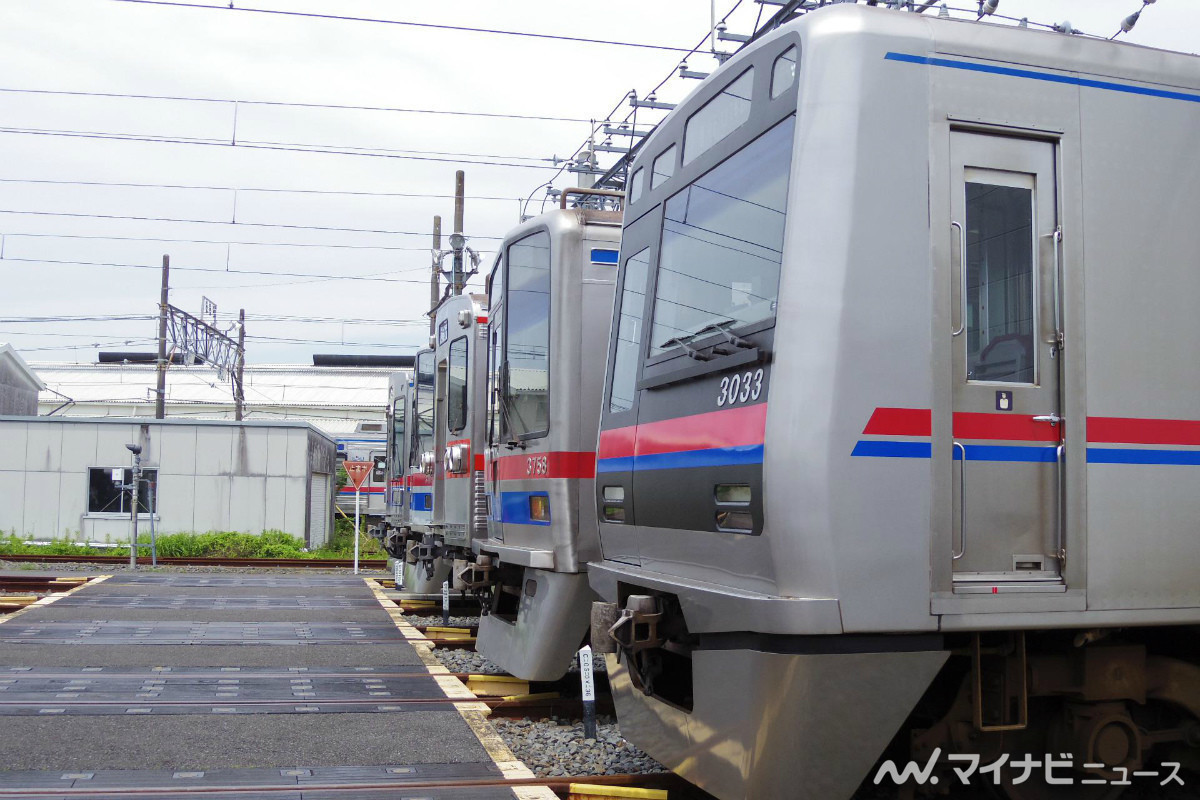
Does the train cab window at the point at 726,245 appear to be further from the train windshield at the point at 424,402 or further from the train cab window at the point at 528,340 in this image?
the train windshield at the point at 424,402

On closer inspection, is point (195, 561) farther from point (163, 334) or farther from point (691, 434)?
point (691, 434)

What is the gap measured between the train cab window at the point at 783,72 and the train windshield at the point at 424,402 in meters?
9.73

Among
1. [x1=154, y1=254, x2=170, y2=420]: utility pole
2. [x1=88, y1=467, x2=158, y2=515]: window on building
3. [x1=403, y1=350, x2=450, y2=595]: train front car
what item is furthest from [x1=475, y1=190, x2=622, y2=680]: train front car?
[x1=154, y1=254, x2=170, y2=420]: utility pole

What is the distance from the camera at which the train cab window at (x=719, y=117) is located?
14.3 ft

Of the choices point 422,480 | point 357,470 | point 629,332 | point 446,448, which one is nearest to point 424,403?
point 422,480

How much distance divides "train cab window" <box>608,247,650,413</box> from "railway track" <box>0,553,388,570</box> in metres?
19.1

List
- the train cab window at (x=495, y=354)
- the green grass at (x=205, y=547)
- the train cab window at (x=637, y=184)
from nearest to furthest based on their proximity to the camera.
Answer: the train cab window at (x=637, y=184)
the train cab window at (x=495, y=354)
the green grass at (x=205, y=547)

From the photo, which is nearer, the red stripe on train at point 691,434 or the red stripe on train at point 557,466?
the red stripe on train at point 691,434

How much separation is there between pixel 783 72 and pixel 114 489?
2484 centimetres

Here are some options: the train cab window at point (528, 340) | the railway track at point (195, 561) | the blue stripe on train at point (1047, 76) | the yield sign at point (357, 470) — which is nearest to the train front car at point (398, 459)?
the yield sign at point (357, 470)

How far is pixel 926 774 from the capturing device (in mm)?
3939

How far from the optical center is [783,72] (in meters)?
4.05

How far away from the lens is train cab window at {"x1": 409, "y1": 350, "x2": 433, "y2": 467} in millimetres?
13625

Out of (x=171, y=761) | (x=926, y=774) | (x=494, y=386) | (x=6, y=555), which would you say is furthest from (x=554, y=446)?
(x=6, y=555)
